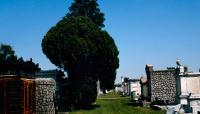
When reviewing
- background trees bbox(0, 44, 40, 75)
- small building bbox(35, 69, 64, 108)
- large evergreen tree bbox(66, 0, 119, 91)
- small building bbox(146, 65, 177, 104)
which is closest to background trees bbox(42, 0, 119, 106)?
large evergreen tree bbox(66, 0, 119, 91)

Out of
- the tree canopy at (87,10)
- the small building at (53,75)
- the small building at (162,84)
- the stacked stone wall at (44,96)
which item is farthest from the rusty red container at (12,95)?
the tree canopy at (87,10)

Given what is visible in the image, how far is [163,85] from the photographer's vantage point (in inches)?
1715

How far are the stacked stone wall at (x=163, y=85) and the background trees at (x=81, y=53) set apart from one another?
5.89 meters

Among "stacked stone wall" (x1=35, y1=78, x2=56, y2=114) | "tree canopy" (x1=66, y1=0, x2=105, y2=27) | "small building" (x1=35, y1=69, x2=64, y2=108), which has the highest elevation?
"tree canopy" (x1=66, y1=0, x2=105, y2=27)

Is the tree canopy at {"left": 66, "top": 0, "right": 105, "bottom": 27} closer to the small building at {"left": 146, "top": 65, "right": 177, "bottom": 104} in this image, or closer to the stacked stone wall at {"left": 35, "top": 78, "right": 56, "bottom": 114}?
the small building at {"left": 146, "top": 65, "right": 177, "bottom": 104}

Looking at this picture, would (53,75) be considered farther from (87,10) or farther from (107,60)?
(87,10)

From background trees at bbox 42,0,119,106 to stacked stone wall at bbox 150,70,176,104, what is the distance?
19.3 feet

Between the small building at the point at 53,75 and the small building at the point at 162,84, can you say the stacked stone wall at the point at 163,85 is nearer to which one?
the small building at the point at 162,84

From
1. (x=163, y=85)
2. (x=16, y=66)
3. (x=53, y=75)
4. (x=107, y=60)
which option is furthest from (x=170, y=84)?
(x=16, y=66)

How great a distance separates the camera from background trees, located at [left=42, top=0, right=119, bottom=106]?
36469mm

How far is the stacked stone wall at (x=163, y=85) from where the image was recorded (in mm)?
43000

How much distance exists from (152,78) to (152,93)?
1696 millimetres

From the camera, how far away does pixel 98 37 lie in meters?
38.0

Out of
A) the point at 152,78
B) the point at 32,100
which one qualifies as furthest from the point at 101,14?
the point at 32,100
